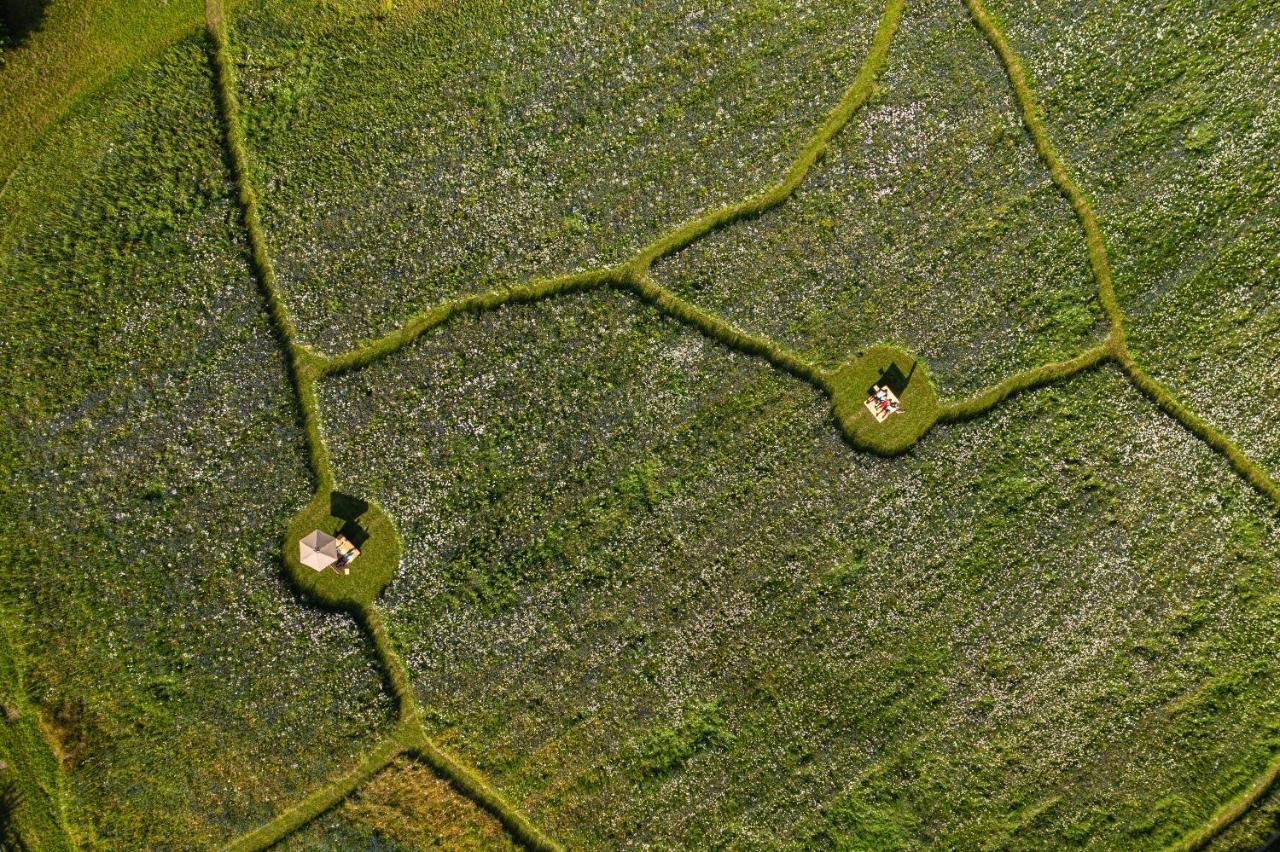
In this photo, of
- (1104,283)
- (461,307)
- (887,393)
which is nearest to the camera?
(887,393)

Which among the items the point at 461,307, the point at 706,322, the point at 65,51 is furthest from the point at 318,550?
the point at 65,51

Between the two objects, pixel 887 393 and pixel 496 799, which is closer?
pixel 887 393

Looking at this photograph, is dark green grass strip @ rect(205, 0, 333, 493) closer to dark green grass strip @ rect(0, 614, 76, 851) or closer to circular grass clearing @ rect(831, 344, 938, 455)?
dark green grass strip @ rect(0, 614, 76, 851)

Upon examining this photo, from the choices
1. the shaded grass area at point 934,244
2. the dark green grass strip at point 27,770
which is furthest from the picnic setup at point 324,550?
the shaded grass area at point 934,244

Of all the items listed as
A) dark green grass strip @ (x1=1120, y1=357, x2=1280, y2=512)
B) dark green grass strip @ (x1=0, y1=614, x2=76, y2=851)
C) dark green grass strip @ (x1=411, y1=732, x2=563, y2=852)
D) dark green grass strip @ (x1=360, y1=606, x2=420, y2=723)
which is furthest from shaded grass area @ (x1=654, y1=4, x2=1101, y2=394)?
dark green grass strip @ (x1=0, y1=614, x2=76, y2=851)

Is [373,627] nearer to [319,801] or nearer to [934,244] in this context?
[319,801]

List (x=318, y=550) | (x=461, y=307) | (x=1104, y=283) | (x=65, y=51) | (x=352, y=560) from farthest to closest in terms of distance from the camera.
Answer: (x=1104, y=283) → (x=65, y=51) → (x=461, y=307) → (x=352, y=560) → (x=318, y=550)

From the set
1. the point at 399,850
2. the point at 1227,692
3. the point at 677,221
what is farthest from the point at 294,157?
the point at 1227,692
